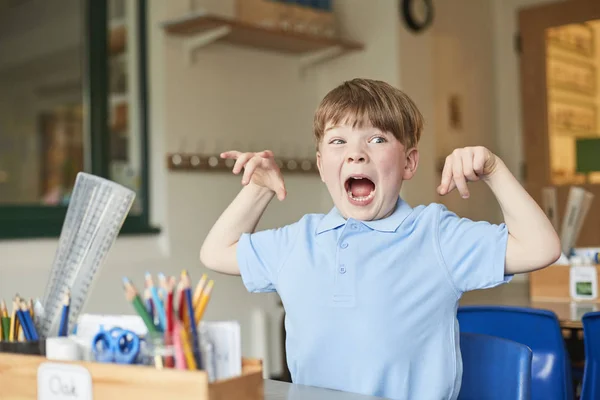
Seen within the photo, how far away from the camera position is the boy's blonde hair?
1275 mm

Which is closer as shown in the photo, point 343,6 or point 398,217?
point 398,217

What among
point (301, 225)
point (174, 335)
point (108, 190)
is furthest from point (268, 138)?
point (174, 335)

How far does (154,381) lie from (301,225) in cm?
58

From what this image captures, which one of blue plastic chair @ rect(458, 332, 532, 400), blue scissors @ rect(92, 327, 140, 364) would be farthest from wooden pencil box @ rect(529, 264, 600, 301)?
blue scissors @ rect(92, 327, 140, 364)

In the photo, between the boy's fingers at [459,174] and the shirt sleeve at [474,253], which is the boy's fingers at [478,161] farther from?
the shirt sleeve at [474,253]

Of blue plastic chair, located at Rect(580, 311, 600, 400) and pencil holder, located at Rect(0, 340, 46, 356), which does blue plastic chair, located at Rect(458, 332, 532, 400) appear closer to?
blue plastic chair, located at Rect(580, 311, 600, 400)

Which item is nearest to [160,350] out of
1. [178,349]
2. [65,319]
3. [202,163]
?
[178,349]

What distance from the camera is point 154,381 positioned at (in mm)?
816

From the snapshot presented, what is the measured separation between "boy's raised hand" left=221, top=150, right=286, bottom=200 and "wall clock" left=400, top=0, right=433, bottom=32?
3147 mm

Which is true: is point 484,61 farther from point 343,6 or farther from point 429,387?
point 429,387

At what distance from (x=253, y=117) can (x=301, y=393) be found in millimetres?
3024

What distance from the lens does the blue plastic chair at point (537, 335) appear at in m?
1.88

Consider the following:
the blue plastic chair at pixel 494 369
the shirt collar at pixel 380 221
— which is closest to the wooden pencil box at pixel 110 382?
the shirt collar at pixel 380 221

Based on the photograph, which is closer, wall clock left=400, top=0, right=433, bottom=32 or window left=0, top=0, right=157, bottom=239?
window left=0, top=0, right=157, bottom=239
